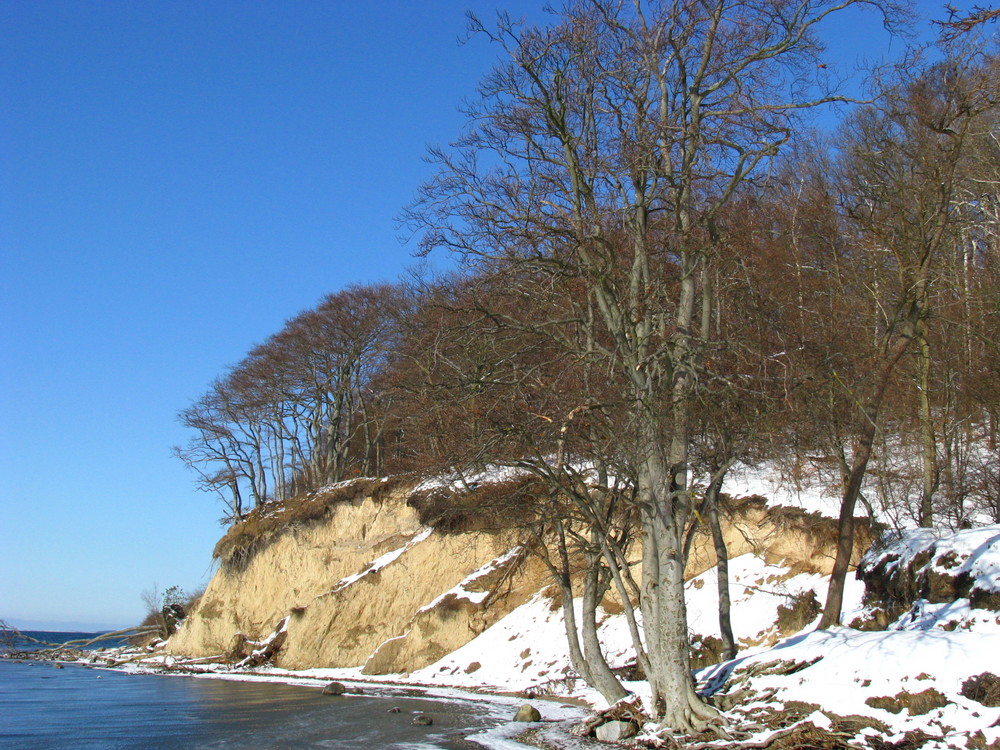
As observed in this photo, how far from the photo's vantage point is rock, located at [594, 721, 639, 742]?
1262 centimetres

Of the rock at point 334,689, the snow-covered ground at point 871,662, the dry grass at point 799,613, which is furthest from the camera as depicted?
the rock at point 334,689

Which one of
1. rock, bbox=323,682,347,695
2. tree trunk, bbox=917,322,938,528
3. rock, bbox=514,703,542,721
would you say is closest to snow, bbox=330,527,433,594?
rock, bbox=323,682,347,695

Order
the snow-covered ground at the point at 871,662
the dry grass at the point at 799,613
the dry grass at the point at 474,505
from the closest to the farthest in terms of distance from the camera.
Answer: the snow-covered ground at the point at 871,662 < the dry grass at the point at 799,613 < the dry grass at the point at 474,505

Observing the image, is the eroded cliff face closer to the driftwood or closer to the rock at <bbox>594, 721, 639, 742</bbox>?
the driftwood

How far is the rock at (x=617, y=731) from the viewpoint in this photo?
12625 mm

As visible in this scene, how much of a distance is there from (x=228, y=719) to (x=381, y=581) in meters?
13.4

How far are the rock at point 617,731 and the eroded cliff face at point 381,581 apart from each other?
26.9 ft

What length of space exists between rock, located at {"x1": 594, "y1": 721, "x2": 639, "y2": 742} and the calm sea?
2263 millimetres

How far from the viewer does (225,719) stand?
17328 mm

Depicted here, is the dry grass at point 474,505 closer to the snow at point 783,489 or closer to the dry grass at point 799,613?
the snow at point 783,489

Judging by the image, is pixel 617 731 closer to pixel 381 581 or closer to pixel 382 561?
pixel 381 581

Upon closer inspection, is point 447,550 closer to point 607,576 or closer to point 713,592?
point 713,592

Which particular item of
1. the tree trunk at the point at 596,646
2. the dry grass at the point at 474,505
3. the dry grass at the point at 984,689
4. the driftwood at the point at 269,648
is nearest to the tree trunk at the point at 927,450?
the tree trunk at the point at 596,646

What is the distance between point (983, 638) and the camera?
10570 mm
